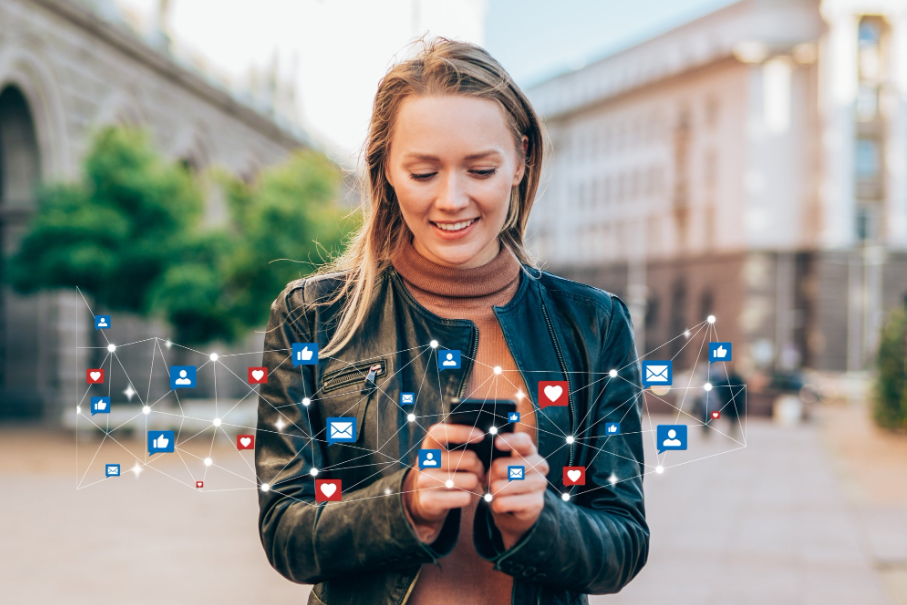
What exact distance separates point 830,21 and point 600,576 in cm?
5519

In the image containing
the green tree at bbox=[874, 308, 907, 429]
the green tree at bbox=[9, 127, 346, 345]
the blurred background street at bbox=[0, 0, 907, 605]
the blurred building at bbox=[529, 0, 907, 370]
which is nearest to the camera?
the blurred background street at bbox=[0, 0, 907, 605]

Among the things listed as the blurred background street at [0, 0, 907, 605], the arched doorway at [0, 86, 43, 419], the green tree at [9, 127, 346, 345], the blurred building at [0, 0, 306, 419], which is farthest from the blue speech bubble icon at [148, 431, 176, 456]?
the arched doorway at [0, 86, 43, 419]

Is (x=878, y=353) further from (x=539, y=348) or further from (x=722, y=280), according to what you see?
(x=722, y=280)

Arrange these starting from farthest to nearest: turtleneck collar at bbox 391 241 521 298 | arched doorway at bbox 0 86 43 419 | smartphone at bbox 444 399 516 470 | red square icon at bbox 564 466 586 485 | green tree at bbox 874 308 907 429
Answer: green tree at bbox 874 308 907 429, arched doorway at bbox 0 86 43 419, turtleneck collar at bbox 391 241 521 298, red square icon at bbox 564 466 586 485, smartphone at bbox 444 399 516 470

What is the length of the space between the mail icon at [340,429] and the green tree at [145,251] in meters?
15.3

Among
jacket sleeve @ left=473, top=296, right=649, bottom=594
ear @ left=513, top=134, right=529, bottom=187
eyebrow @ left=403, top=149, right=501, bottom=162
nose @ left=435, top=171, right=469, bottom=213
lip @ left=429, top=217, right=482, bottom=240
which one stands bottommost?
jacket sleeve @ left=473, top=296, right=649, bottom=594

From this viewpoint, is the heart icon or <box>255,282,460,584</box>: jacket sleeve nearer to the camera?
<box>255,282,460,584</box>: jacket sleeve

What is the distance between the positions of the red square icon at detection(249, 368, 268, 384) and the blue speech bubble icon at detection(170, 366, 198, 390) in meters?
0.19

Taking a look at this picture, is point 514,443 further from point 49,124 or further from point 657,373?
point 49,124

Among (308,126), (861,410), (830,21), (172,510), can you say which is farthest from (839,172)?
(172,510)

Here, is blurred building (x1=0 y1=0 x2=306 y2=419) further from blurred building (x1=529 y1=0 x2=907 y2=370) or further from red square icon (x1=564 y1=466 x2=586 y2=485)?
blurred building (x1=529 y1=0 x2=907 y2=370)

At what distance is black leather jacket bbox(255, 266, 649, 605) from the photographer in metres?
1.84

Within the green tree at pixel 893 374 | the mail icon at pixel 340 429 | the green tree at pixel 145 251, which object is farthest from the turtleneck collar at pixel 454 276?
the green tree at pixel 893 374

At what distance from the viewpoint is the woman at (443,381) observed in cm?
184
